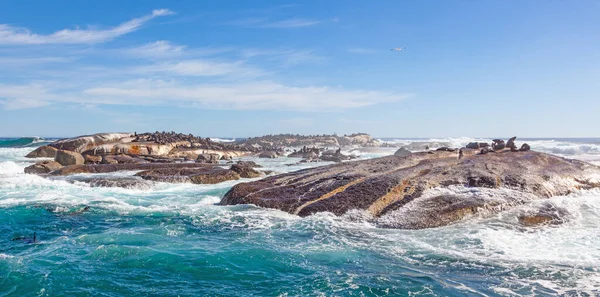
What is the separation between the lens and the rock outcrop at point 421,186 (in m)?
10.5

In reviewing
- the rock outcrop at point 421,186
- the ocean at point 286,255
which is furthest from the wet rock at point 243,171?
the ocean at point 286,255

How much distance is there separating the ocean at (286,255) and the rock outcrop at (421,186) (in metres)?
0.45

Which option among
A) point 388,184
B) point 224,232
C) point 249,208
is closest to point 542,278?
point 388,184

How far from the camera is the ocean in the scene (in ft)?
21.4

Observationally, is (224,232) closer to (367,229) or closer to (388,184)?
(367,229)

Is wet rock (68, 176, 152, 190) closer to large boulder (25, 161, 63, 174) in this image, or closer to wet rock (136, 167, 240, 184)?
wet rock (136, 167, 240, 184)

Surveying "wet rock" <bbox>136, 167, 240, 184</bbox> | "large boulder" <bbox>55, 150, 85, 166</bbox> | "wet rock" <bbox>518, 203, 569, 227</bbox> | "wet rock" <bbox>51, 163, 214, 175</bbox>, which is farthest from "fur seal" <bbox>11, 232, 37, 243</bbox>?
"large boulder" <bbox>55, 150, 85, 166</bbox>

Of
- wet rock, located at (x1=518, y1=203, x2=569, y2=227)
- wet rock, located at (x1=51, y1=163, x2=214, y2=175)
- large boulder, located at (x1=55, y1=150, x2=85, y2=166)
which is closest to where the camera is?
wet rock, located at (x1=518, y1=203, x2=569, y2=227)

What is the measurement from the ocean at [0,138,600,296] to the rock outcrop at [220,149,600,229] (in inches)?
17.6

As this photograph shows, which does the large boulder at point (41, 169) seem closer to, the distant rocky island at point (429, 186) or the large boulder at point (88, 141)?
the distant rocky island at point (429, 186)

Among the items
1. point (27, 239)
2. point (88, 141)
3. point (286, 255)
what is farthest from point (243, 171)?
point (88, 141)

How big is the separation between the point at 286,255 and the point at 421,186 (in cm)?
497

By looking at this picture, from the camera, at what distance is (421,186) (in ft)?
37.4

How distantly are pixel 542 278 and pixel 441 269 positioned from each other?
1.55 meters
